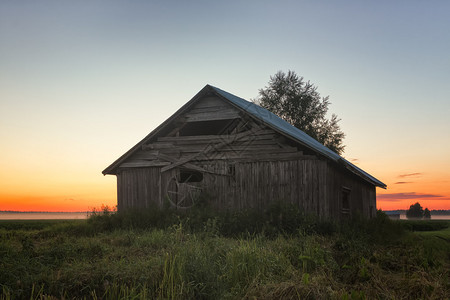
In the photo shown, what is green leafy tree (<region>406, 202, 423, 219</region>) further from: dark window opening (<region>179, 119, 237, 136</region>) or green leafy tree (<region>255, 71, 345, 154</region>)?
dark window opening (<region>179, 119, 237, 136</region>)

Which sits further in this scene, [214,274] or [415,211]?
[415,211]

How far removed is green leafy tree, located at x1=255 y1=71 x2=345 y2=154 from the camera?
3734cm

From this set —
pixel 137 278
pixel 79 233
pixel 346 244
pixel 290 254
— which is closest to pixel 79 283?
pixel 137 278

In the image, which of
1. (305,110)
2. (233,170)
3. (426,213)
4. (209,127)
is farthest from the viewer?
(426,213)

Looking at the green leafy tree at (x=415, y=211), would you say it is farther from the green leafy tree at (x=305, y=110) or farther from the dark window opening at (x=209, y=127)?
the dark window opening at (x=209, y=127)

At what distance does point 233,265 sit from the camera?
707 centimetres

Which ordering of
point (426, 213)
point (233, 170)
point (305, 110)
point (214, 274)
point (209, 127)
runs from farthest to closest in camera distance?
point (426, 213)
point (305, 110)
point (209, 127)
point (233, 170)
point (214, 274)

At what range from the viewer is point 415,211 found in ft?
196

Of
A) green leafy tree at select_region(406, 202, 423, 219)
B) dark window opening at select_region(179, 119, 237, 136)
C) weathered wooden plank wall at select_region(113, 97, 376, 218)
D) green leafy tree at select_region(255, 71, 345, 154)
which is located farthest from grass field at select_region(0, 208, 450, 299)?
green leafy tree at select_region(406, 202, 423, 219)

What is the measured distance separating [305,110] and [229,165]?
75.2ft

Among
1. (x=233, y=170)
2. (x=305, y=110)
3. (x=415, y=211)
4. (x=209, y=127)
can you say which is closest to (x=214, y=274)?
(x=233, y=170)

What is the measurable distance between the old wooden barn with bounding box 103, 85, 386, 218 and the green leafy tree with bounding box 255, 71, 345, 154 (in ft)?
64.6

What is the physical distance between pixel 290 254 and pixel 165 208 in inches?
328

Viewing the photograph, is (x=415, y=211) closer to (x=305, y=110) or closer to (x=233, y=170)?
(x=305, y=110)
